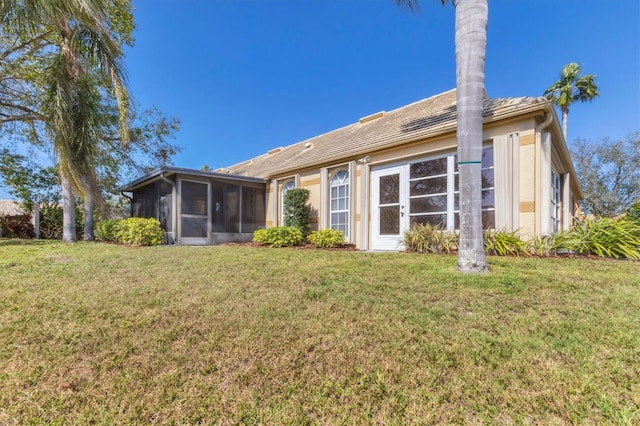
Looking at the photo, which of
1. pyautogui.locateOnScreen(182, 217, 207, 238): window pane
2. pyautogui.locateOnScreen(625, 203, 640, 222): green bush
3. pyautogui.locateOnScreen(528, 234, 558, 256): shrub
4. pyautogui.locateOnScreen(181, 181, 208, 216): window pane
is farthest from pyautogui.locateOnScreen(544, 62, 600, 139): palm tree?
pyautogui.locateOnScreen(182, 217, 207, 238): window pane

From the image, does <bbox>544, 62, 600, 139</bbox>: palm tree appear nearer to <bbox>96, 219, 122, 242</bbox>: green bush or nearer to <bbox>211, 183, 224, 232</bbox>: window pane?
<bbox>211, 183, 224, 232</bbox>: window pane

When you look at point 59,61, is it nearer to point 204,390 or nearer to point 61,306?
point 61,306

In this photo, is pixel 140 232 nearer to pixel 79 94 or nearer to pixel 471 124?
pixel 79 94

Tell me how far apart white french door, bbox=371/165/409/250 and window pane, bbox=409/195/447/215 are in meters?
0.19

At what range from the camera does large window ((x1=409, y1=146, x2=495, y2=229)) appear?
247 inches

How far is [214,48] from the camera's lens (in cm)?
1265

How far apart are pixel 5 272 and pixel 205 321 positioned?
416cm

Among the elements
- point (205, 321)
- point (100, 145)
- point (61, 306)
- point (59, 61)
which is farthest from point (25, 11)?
point (205, 321)

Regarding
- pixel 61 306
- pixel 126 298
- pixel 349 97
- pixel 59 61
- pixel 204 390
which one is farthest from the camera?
pixel 349 97

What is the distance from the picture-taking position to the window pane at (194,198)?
10.2m

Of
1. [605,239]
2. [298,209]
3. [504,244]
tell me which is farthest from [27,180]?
[605,239]

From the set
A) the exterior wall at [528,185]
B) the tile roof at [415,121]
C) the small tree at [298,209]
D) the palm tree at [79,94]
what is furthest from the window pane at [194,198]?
the exterior wall at [528,185]

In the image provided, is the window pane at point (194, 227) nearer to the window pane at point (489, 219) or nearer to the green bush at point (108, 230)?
the green bush at point (108, 230)

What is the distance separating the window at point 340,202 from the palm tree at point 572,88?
806 inches
